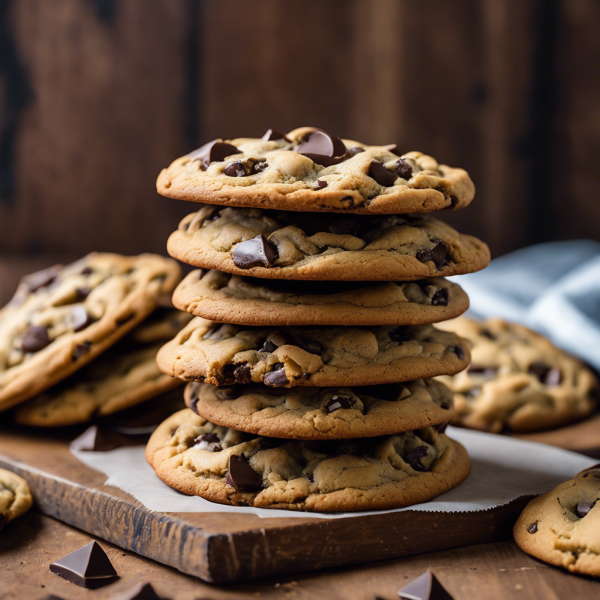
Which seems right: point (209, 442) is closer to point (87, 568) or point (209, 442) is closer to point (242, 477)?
point (242, 477)

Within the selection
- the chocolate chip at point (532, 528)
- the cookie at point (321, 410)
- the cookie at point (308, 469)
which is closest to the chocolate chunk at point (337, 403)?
the cookie at point (321, 410)

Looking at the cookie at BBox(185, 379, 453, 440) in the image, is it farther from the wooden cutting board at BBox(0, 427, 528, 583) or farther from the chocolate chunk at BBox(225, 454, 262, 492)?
the wooden cutting board at BBox(0, 427, 528, 583)

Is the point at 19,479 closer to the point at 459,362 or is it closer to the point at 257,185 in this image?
the point at 257,185

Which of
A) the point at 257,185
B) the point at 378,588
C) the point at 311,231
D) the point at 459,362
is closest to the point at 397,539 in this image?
the point at 378,588

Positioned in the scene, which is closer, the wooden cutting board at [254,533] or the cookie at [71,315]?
the wooden cutting board at [254,533]

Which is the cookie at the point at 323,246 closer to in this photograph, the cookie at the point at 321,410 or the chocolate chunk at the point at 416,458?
the cookie at the point at 321,410

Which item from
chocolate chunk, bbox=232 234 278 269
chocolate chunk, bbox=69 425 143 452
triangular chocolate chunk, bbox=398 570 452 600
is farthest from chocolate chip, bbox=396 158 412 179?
chocolate chunk, bbox=69 425 143 452
